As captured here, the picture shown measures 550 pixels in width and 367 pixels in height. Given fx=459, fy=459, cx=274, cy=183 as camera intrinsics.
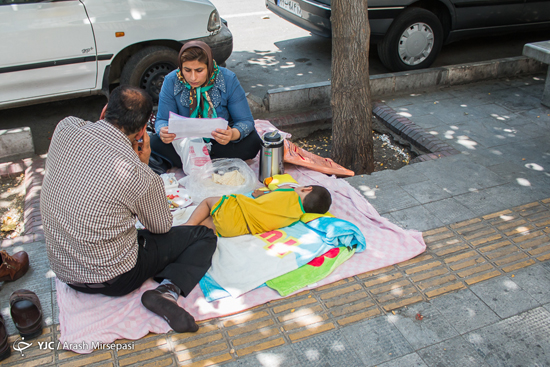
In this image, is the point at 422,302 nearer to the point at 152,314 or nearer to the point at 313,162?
the point at 152,314

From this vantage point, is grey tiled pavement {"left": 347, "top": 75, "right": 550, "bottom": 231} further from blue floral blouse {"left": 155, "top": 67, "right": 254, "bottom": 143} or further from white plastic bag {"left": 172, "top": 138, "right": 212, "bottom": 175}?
white plastic bag {"left": 172, "top": 138, "right": 212, "bottom": 175}

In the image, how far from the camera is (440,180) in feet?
14.9

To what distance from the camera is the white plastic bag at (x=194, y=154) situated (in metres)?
4.43

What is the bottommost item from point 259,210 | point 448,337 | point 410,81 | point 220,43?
point 448,337

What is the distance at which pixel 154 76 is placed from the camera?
5.74 metres

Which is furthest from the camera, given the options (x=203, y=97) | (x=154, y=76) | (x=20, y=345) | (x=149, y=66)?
(x=154, y=76)

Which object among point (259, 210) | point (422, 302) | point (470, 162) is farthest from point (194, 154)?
point (470, 162)

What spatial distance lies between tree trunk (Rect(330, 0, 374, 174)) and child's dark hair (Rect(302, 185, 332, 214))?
138 cm

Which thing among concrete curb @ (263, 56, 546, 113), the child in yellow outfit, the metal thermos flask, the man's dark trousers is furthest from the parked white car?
the man's dark trousers

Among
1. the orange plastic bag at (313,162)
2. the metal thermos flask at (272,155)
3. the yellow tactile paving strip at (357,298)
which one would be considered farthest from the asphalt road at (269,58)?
the yellow tactile paving strip at (357,298)

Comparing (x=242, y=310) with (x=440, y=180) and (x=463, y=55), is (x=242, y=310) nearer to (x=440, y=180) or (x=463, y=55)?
(x=440, y=180)

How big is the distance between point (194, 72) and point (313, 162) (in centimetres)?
153

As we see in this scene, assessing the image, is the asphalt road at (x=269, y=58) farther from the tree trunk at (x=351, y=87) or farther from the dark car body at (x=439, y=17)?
the tree trunk at (x=351, y=87)

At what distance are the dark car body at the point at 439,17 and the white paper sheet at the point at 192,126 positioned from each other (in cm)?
333
